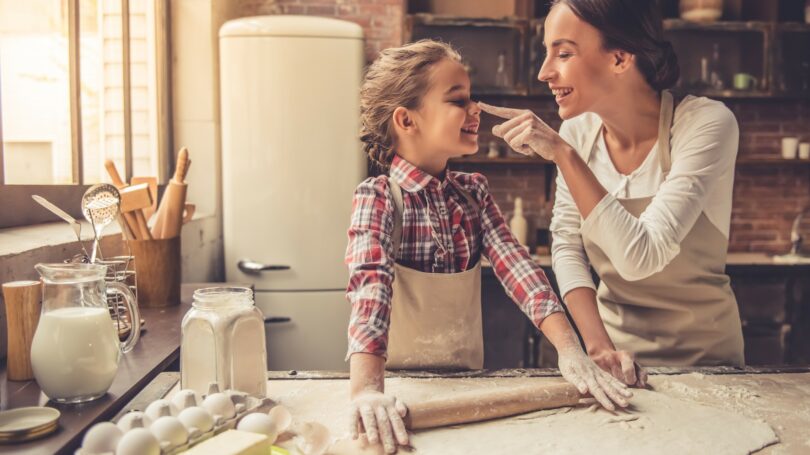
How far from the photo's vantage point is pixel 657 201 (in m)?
1.62

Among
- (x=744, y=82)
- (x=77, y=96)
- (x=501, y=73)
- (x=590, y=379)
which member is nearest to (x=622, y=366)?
(x=590, y=379)

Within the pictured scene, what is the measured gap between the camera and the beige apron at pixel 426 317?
1.51 meters

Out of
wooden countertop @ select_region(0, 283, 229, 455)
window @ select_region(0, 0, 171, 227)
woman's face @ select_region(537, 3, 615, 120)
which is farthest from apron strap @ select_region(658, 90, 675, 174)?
window @ select_region(0, 0, 171, 227)

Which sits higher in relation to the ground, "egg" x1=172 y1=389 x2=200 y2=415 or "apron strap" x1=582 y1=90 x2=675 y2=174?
"apron strap" x1=582 y1=90 x2=675 y2=174

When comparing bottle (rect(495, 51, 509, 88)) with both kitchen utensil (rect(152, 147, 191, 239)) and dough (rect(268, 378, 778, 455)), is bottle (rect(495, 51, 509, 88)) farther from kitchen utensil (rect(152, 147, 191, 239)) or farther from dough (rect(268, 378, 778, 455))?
dough (rect(268, 378, 778, 455))

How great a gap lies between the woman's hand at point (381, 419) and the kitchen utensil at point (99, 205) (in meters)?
0.82

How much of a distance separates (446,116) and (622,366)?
68 centimetres

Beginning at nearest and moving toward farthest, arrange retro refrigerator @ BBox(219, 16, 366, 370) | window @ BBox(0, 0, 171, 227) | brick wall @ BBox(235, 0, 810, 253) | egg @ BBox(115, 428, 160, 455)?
1. egg @ BBox(115, 428, 160, 455)
2. window @ BBox(0, 0, 171, 227)
3. retro refrigerator @ BBox(219, 16, 366, 370)
4. brick wall @ BBox(235, 0, 810, 253)

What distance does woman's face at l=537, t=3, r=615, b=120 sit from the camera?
1.73 m

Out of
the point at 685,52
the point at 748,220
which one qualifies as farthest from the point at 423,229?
the point at 748,220

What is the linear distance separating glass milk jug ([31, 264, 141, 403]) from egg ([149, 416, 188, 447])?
0.80ft

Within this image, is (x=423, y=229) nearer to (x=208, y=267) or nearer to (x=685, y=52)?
(x=208, y=267)

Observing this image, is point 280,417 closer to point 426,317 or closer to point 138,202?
point 426,317

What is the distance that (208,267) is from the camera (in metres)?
3.41
